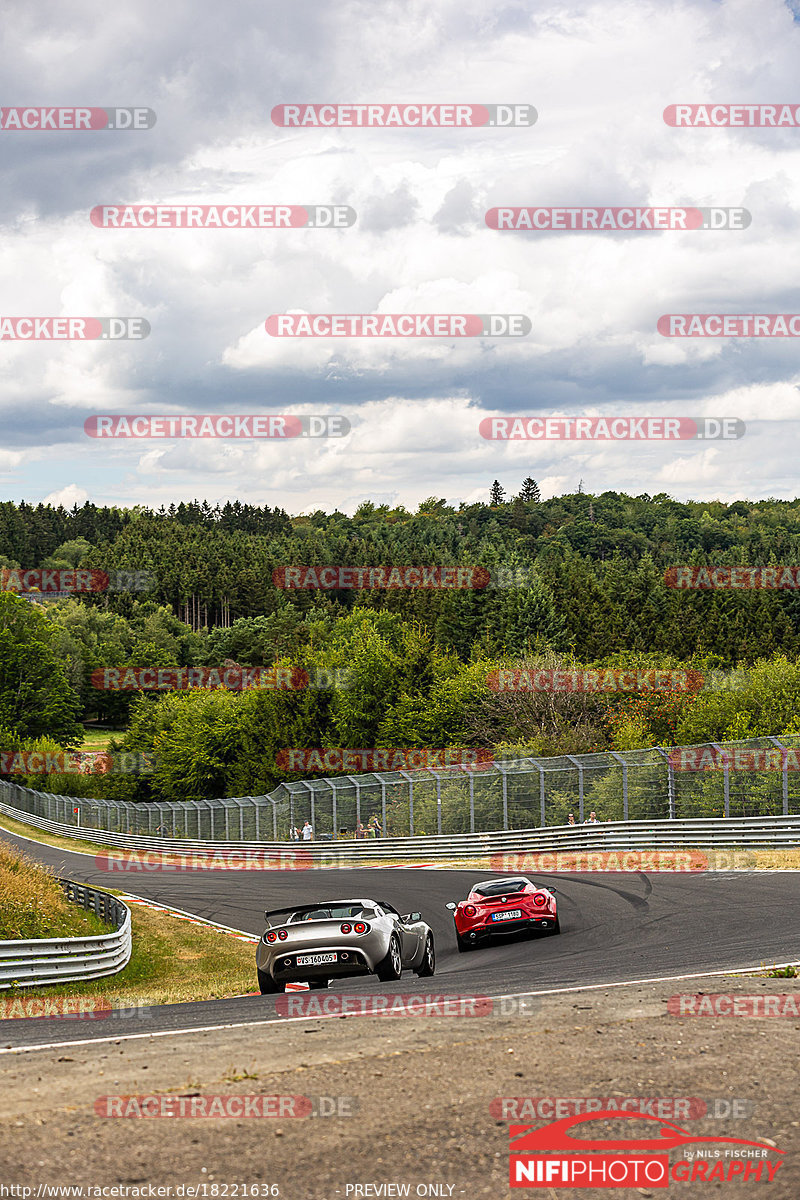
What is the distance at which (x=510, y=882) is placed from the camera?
16156 millimetres

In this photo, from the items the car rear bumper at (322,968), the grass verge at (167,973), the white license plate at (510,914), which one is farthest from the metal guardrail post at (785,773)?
the car rear bumper at (322,968)

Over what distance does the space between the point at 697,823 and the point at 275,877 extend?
13660 millimetres

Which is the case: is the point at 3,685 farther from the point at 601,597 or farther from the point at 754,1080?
the point at 754,1080

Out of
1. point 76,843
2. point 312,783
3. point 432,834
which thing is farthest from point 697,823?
point 76,843

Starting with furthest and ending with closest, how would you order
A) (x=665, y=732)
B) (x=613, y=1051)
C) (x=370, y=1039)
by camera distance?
1. (x=665, y=732)
2. (x=370, y=1039)
3. (x=613, y=1051)

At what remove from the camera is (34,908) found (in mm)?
17609

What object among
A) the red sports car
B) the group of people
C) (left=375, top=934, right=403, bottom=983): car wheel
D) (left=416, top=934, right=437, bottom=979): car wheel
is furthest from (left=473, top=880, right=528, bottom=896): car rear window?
the group of people

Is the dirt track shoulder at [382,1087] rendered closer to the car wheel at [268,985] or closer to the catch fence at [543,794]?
the car wheel at [268,985]

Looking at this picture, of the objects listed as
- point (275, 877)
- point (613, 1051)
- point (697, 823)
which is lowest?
point (275, 877)

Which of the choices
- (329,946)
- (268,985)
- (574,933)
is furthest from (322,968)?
(574,933)

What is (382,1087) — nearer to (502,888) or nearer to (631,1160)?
(631,1160)

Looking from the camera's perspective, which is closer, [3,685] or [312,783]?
[312,783]

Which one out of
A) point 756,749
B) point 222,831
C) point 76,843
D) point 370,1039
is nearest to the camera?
point 370,1039

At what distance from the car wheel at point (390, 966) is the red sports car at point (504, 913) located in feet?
10.9
